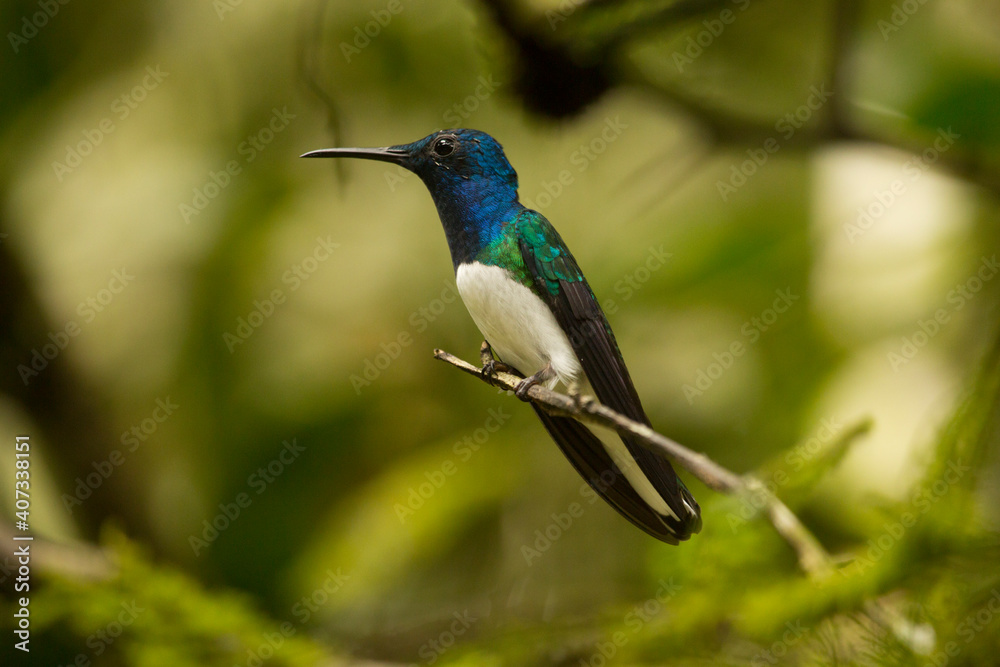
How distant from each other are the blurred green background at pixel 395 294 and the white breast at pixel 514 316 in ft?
5.03

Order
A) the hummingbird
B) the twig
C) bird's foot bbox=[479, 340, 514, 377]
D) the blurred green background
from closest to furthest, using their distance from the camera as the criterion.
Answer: the twig → the hummingbird → bird's foot bbox=[479, 340, 514, 377] → the blurred green background

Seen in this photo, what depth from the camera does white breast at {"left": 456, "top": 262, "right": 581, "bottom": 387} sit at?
1.58 meters

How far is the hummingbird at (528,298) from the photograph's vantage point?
59.1 inches

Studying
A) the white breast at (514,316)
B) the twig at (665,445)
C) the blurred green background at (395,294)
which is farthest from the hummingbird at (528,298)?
the blurred green background at (395,294)

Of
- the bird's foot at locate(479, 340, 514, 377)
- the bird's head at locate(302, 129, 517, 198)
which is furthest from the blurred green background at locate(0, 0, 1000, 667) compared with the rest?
the bird's foot at locate(479, 340, 514, 377)

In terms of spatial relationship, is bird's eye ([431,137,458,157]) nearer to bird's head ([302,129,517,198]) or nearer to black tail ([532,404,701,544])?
bird's head ([302,129,517,198])

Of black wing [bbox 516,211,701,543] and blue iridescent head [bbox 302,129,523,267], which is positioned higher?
blue iridescent head [bbox 302,129,523,267]

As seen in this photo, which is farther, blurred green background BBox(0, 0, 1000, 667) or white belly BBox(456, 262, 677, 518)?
blurred green background BBox(0, 0, 1000, 667)

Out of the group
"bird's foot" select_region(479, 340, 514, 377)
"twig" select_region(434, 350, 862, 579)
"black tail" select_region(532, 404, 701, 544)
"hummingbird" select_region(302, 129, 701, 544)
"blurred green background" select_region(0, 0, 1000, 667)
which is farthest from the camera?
"blurred green background" select_region(0, 0, 1000, 667)

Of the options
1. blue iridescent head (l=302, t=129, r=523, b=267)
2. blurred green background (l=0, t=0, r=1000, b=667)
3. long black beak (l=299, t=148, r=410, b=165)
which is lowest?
blurred green background (l=0, t=0, r=1000, b=667)

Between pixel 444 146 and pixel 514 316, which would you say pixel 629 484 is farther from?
pixel 444 146

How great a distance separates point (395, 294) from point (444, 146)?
2499 millimetres

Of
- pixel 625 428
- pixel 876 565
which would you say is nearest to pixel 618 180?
pixel 876 565

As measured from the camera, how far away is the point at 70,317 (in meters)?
3.77
